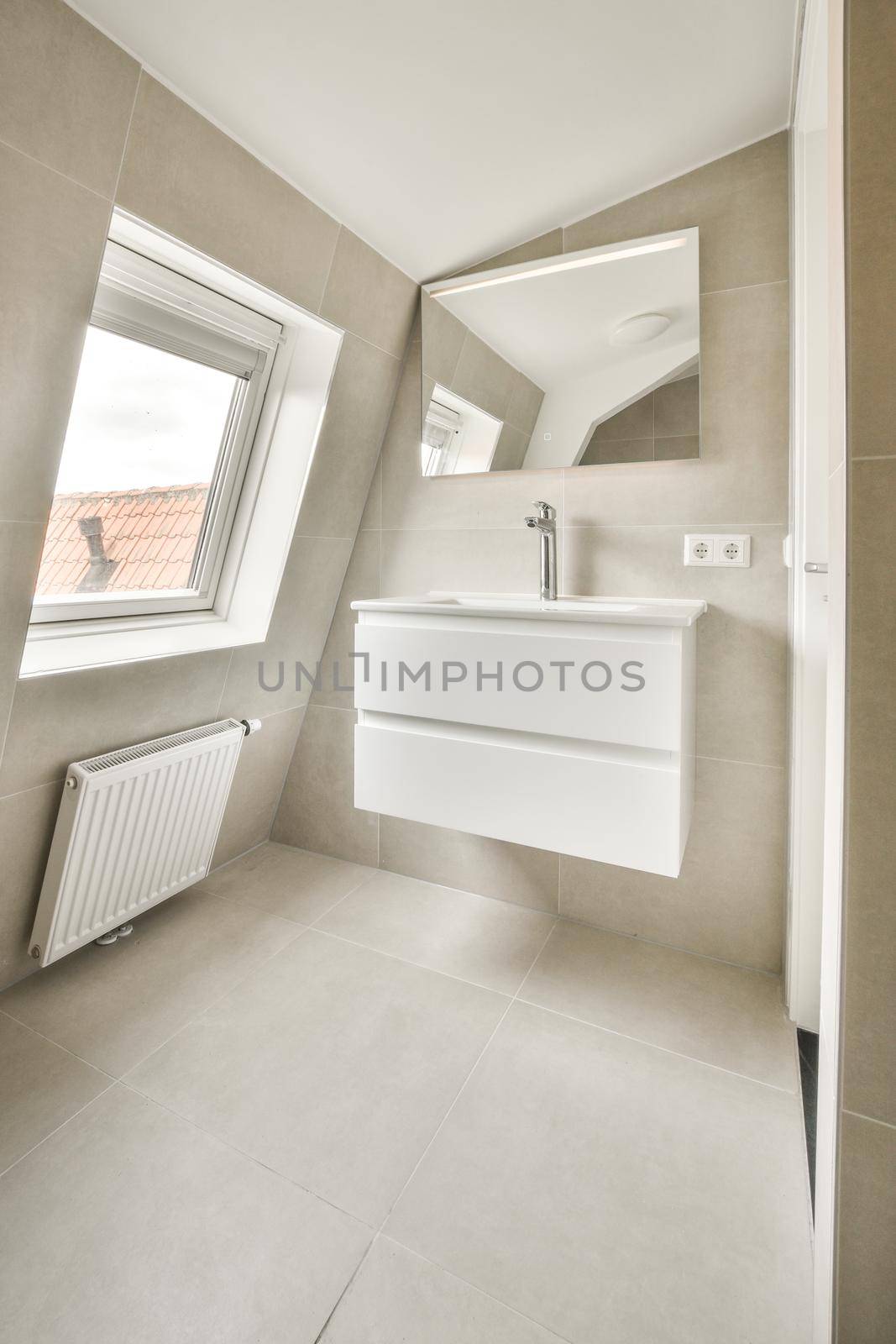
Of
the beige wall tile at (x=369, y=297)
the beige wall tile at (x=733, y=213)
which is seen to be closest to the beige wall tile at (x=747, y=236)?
the beige wall tile at (x=733, y=213)

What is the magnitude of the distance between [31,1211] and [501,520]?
178cm

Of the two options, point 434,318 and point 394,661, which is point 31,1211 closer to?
point 394,661

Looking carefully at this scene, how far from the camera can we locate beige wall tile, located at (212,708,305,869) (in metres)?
2.12

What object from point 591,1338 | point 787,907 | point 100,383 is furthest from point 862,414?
point 100,383

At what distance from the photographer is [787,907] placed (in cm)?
158

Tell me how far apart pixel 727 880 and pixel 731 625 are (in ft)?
2.21

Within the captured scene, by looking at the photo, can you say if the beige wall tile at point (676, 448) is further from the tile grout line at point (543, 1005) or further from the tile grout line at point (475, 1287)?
the tile grout line at point (475, 1287)

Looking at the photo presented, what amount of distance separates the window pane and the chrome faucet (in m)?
0.93

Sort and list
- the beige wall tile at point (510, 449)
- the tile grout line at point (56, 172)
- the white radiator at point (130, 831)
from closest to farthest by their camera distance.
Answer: the tile grout line at point (56, 172), the white radiator at point (130, 831), the beige wall tile at point (510, 449)

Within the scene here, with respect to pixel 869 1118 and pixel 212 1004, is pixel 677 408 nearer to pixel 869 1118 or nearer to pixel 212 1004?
pixel 869 1118

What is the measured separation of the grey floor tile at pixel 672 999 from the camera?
1417 millimetres

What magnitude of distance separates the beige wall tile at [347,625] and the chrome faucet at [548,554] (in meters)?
0.59

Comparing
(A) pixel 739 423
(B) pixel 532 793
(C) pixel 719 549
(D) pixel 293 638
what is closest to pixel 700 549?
(C) pixel 719 549

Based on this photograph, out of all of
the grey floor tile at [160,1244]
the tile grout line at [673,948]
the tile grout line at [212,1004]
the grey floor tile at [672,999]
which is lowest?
the grey floor tile at [160,1244]
